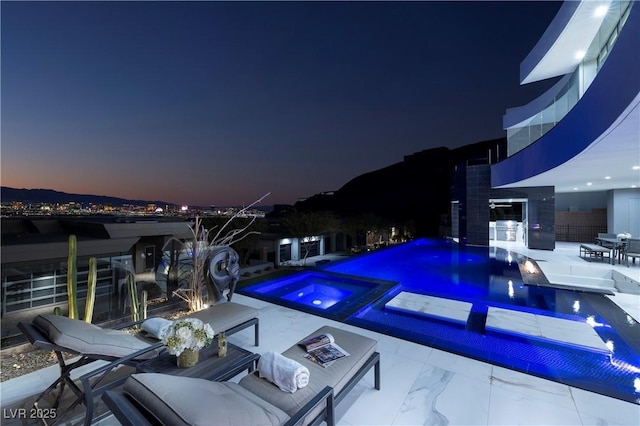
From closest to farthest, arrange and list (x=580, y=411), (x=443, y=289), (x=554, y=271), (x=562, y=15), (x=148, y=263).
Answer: (x=580, y=411) → (x=148, y=263) → (x=443, y=289) → (x=562, y=15) → (x=554, y=271)

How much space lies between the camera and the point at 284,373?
1.85m

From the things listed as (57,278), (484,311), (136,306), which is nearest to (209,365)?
(136,306)

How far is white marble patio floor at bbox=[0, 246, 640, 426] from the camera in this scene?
6.98 ft

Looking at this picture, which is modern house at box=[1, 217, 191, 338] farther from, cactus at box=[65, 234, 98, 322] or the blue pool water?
the blue pool water

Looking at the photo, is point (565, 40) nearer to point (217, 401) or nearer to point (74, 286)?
point (217, 401)

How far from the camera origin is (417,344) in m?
3.34

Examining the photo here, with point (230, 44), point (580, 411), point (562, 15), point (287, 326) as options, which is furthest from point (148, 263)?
point (562, 15)

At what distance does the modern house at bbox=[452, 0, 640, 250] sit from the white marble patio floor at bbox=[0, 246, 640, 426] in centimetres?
316

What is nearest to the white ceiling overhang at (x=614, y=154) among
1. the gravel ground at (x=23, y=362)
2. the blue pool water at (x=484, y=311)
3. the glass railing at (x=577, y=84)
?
the glass railing at (x=577, y=84)

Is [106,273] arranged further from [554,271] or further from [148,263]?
[554,271]

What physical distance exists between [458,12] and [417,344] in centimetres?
2047

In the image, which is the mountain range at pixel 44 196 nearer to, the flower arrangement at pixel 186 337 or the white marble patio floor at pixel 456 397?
the flower arrangement at pixel 186 337

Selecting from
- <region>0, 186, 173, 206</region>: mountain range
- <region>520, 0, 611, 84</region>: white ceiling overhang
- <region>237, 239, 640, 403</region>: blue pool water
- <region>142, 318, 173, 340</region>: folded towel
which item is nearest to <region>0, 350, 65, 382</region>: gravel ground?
<region>142, 318, 173, 340</region>: folded towel

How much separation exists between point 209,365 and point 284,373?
0.71 m
